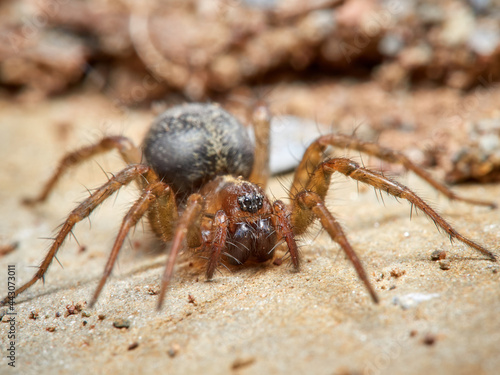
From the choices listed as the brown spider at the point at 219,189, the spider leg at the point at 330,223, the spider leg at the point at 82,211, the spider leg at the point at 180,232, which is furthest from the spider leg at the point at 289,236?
the spider leg at the point at 82,211

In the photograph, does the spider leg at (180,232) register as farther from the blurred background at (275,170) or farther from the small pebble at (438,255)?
the small pebble at (438,255)

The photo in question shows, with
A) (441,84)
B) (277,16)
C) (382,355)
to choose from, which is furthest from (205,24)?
(382,355)

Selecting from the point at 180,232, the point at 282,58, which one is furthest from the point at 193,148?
the point at 282,58

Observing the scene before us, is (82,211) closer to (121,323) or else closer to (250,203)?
(121,323)

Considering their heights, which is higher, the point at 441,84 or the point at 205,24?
the point at 205,24

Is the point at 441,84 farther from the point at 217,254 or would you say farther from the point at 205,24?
the point at 217,254

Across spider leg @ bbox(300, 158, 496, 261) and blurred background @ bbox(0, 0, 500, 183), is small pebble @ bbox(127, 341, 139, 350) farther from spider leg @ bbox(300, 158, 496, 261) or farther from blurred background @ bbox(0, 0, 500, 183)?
blurred background @ bbox(0, 0, 500, 183)
